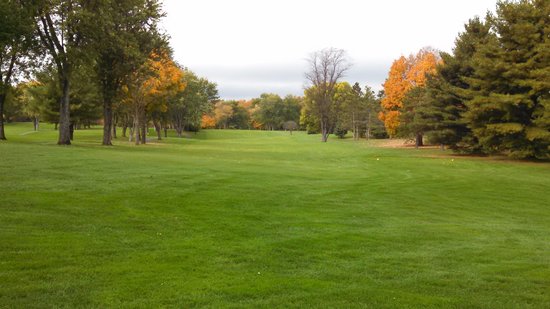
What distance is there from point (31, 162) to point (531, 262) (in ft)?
52.7

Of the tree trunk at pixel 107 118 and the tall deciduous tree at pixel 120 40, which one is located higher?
the tall deciduous tree at pixel 120 40

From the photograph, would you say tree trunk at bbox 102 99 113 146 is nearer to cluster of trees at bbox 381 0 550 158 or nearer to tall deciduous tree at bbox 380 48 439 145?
cluster of trees at bbox 381 0 550 158

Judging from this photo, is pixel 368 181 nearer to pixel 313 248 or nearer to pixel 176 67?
pixel 313 248

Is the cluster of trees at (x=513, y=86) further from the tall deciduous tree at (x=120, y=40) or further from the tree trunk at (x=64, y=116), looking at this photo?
the tree trunk at (x=64, y=116)

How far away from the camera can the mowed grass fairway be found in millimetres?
5664

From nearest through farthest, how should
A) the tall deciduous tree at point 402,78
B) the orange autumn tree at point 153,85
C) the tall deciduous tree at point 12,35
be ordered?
the tall deciduous tree at point 12,35
the orange autumn tree at point 153,85
the tall deciduous tree at point 402,78

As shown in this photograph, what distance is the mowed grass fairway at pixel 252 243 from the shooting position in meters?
5.66

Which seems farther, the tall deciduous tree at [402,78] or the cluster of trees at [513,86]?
the tall deciduous tree at [402,78]

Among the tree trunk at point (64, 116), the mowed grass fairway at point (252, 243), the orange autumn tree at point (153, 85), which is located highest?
the orange autumn tree at point (153, 85)

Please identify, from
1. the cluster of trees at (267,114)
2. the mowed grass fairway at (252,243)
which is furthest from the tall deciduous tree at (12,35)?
the cluster of trees at (267,114)

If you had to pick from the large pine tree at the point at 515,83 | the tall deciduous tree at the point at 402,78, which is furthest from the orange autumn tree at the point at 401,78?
the large pine tree at the point at 515,83

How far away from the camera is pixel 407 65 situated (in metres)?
57.5

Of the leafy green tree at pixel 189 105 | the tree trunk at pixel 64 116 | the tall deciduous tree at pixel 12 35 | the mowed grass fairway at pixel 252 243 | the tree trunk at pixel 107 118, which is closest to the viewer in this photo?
the mowed grass fairway at pixel 252 243

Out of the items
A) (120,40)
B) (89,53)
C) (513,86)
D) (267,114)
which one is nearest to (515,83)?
(513,86)
